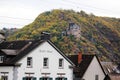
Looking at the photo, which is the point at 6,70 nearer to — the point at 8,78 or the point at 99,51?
the point at 8,78

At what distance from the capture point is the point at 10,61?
66.3 meters

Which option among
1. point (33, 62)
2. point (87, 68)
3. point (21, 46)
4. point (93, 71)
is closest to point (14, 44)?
point (21, 46)

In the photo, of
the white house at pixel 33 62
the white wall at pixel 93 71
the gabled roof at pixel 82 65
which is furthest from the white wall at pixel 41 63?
the white wall at pixel 93 71

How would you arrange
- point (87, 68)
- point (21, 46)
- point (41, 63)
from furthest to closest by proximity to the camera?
point (87, 68)
point (21, 46)
point (41, 63)

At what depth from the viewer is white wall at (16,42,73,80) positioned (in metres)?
67.2

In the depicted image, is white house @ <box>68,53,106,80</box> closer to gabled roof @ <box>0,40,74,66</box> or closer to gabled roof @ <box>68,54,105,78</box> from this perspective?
gabled roof @ <box>68,54,105,78</box>

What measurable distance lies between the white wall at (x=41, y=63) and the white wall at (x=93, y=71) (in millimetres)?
8328

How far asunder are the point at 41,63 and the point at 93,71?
51.8 ft

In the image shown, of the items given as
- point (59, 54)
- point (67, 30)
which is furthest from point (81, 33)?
point (59, 54)

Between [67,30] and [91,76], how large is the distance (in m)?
113

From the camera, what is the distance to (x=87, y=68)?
3189 inches

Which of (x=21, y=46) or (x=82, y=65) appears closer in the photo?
(x=21, y=46)

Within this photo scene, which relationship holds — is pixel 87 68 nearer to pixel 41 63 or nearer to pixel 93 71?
pixel 93 71

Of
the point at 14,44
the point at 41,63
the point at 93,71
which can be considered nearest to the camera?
the point at 41,63
